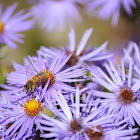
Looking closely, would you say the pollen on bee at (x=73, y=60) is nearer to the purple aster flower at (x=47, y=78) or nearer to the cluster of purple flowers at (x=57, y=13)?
the purple aster flower at (x=47, y=78)

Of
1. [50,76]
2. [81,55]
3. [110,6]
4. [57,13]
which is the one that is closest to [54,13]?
[57,13]

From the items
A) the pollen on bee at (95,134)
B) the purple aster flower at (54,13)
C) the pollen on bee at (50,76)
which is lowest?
the pollen on bee at (95,134)

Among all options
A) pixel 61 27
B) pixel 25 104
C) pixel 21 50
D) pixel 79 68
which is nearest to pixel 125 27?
pixel 61 27

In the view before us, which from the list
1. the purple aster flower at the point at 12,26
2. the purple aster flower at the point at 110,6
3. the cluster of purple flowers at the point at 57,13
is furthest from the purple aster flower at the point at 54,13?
the purple aster flower at the point at 12,26

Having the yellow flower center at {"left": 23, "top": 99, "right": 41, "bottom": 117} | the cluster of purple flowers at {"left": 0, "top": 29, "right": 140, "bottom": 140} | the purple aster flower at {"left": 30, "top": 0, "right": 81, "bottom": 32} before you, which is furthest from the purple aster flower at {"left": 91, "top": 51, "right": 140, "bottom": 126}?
the purple aster flower at {"left": 30, "top": 0, "right": 81, "bottom": 32}

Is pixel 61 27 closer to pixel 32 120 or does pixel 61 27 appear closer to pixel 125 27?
pixel 125 27

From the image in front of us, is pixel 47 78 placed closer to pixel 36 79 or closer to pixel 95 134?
pixel 36 79

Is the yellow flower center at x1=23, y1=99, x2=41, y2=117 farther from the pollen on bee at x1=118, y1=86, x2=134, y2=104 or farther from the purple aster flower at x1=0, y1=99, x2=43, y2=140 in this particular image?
the pollen on bee at x1=118, y1=86, x2=134, y2=104
